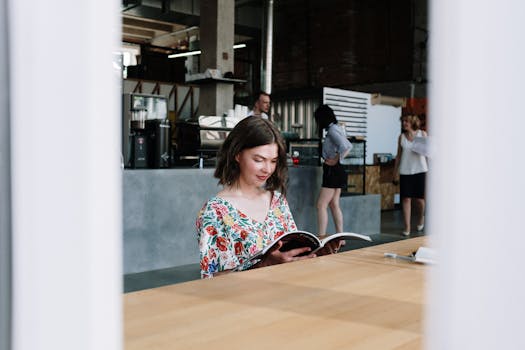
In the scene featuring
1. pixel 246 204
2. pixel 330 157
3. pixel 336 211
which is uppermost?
pixel 330 157

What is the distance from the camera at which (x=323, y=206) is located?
5.93 meters

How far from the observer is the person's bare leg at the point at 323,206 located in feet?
19.4

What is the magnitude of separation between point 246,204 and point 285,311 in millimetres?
937

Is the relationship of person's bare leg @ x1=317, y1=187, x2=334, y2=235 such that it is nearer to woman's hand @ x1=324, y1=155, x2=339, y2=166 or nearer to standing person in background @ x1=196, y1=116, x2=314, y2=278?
woman's hand @ x1=324, y1=155, x2=339, y2=166

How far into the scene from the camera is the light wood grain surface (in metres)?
0.97

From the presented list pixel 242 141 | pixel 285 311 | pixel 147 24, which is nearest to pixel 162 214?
pixel 242 141

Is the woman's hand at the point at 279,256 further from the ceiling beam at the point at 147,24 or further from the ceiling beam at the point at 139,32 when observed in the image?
the ceiling beam at the point at 139,32
